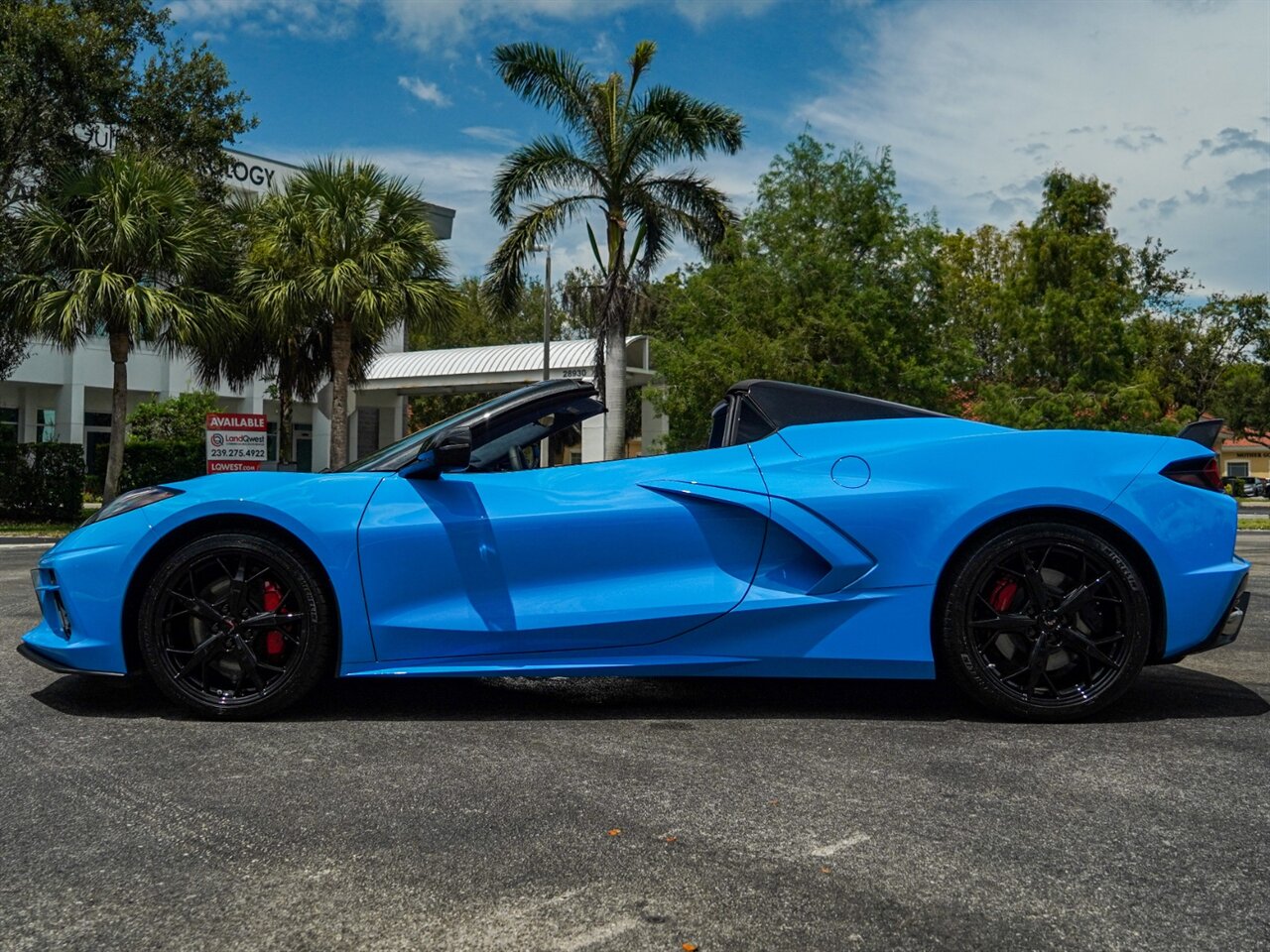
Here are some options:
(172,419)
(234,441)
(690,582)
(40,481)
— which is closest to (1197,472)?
(690,582)

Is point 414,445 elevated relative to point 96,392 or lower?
lower

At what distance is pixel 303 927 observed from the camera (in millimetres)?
2115

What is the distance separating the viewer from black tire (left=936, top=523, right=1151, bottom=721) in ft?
12.4

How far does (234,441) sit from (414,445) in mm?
18185

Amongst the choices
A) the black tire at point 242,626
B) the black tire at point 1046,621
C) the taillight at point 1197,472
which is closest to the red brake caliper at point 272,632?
the black tire at point 242,626

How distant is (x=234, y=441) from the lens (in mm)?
20953

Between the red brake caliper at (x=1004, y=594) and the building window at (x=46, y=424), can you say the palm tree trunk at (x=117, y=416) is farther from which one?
the red brake caliper at (x=1004, y=594)

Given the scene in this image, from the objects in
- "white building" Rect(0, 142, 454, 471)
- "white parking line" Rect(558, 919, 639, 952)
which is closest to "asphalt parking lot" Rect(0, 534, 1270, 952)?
"white parking line" Rect(558, 919, 639, 952)

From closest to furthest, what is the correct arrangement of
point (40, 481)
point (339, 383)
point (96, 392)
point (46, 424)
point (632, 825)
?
point (632, 825), point (339, 383), point (40, 481), point (46, 424), point (96, 392)

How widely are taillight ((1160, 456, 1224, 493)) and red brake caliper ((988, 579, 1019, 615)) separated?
0.66 metres

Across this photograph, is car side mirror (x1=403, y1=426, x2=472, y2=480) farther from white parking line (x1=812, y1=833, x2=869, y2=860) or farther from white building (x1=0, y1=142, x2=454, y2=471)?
white building (x1=0, y1=142, x2=454, y2=471)

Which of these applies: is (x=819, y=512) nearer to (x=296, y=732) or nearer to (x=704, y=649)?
(x=704, y=649)

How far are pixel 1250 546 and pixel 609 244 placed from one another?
12.6 m

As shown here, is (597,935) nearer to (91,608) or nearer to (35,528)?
(91,608)
